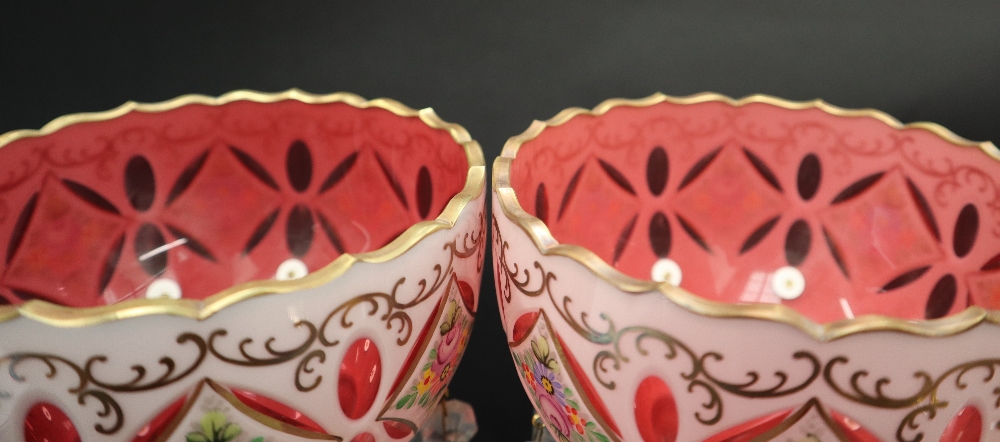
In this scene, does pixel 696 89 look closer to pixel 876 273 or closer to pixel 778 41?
pixel 778 41

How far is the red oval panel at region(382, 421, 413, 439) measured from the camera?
1.06 ft

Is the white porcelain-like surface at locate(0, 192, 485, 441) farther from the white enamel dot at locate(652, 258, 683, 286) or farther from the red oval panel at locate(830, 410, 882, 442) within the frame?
the white enamel dot at locate(652, 258, 683, 286)

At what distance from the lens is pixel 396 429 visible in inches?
13.1

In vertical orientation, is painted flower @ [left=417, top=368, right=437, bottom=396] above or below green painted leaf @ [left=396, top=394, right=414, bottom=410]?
above

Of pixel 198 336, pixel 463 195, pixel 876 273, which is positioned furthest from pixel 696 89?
pixel 198 336

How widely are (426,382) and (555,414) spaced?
0.06 metres

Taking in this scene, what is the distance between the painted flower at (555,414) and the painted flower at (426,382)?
49 mm

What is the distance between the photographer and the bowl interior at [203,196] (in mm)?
442

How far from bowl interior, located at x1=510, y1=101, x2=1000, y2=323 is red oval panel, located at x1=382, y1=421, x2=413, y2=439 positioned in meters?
0.15

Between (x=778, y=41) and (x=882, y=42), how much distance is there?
0.07 meters

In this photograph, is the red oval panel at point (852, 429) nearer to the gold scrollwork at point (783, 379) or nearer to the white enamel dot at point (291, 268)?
the gold scrollwork at point (783, 379)

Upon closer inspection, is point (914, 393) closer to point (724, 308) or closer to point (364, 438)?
point (724, 308)

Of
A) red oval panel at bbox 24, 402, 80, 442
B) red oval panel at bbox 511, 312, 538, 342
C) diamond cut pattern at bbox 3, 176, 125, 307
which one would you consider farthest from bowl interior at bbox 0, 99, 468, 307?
red oval panel at bbox 24, 402, 80, 442

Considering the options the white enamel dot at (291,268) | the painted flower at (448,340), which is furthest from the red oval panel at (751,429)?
the white enamel dot at (291,268)
